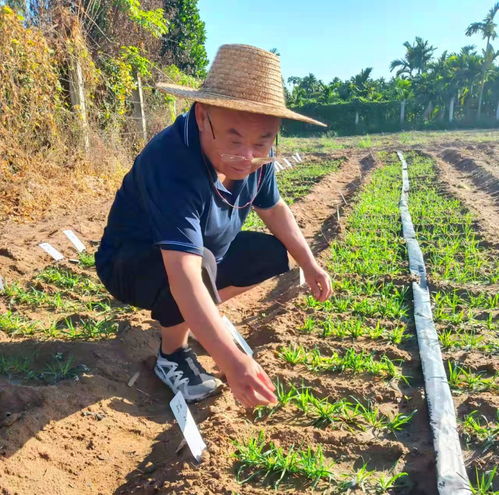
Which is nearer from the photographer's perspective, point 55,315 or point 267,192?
point 267,192

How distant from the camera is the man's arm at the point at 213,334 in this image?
4.67 ft

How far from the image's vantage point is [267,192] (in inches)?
96.7

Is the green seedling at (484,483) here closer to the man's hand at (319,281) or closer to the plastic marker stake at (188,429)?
the plastic marker stake at (188,429)

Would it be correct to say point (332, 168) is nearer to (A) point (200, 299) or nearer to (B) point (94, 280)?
(B) point (94, 280)

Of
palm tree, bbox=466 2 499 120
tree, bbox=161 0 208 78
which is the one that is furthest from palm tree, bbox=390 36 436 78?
tree, bbox=161 0 208 78

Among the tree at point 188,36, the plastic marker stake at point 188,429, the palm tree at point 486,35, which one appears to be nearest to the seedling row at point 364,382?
the plastic marker stake at point 188,429

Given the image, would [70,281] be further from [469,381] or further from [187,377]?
[469,381]

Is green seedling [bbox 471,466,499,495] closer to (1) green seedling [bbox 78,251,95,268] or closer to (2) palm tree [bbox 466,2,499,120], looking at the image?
(1) green seedling [bbox 78,251,95,268]

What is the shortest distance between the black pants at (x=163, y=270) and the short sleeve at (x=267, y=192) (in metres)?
0.25

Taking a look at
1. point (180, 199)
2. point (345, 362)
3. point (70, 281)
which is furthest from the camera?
point (70, 281)

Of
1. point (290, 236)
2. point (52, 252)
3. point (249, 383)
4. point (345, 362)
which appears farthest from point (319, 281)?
point (52, 252)

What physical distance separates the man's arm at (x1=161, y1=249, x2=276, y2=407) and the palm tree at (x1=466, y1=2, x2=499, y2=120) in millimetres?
40170

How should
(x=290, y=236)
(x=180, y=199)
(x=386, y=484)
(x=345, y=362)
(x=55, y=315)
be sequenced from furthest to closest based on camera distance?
(x=55, y=315) → (x=290, y=236) → (x=345, y=362) → (x=180, y=199) → (x=386, y=484)

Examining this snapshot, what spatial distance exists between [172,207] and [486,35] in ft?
140
